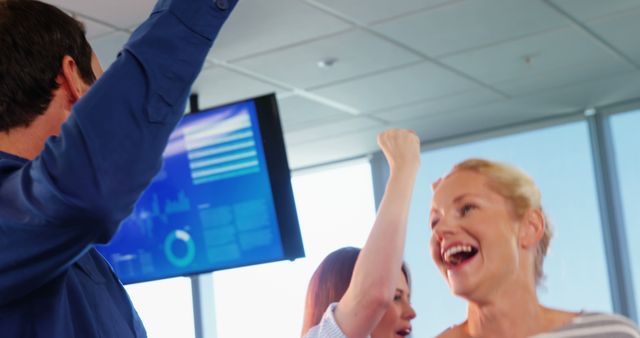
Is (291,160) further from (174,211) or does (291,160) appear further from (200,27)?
(200,27)

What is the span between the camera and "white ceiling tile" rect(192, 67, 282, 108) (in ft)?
16.4

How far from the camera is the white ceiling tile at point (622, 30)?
15.1ft

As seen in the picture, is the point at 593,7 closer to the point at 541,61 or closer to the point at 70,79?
the point at 541,61

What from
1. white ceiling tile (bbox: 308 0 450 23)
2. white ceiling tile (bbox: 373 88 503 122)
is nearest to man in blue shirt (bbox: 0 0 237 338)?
white ceiling tile (bbox: 308 0 450 23)

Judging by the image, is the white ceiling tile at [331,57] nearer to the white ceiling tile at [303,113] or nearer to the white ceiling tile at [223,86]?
the white ceiling tile at [223,86]

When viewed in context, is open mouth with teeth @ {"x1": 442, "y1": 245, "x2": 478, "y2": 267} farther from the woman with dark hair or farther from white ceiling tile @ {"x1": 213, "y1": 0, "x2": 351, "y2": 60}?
white ceiling tile @ {"x1": 213, "y1": 0, "x2": 351, "y2": 60}

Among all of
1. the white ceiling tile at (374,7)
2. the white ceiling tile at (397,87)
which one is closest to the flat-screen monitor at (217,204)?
the white ceiling tile at (374,7)

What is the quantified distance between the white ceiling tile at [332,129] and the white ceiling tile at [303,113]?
0.06 meters

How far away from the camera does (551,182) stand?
6.27 meters

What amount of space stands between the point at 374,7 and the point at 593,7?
3.10 ft

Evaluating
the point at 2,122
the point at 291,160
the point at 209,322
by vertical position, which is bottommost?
the point at 209,322

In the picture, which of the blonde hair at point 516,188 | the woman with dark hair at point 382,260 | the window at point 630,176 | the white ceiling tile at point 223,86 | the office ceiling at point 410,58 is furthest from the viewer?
the window at point 630,176

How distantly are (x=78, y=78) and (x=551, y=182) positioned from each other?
547 centimetres

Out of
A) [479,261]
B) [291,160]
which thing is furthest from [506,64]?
[479,261]
